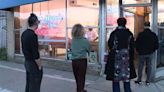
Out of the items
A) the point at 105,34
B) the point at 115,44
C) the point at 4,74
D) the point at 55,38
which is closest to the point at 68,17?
the point at 55,38

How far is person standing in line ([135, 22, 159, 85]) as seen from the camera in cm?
995

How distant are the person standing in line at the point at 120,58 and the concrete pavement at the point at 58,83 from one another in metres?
2.11

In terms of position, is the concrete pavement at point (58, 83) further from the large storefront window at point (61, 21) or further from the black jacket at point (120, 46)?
the black jacket at point (120, 46)

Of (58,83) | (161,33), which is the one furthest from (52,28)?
(161,33)

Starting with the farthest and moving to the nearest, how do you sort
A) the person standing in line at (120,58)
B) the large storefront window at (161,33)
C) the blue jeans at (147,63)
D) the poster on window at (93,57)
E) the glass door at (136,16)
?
the poster on window at (93,57)
the glass door at (136,16)
the large storefront window at (161,33)
the blue jeans at (147,63)
the person standing in line at (120,58)

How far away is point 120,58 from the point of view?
764 centimetres

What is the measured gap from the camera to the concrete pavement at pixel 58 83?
9969 mm

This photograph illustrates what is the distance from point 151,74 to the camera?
1068 cm

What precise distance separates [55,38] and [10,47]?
377 centimetres

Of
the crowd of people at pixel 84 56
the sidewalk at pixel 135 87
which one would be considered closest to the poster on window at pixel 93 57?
the sidewalk at pixel 135 87

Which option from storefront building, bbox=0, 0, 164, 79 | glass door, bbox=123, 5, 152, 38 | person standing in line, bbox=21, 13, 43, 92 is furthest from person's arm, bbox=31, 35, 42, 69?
glass door, bbox=123, 5, 152, 38

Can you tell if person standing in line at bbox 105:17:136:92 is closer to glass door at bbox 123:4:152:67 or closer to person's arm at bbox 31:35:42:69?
person's arm at bbox 31:35:42:69

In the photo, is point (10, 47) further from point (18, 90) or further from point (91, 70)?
point (18, 90)

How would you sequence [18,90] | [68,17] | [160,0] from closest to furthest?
[18,90], [160,0], [68,17]
